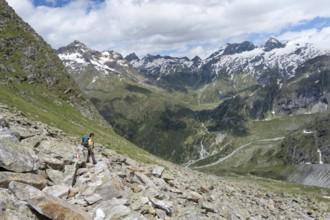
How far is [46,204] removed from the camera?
18.6 m

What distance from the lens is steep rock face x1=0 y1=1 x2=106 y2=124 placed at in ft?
561

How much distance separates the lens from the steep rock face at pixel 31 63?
171000 mm

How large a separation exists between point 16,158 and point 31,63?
550 ft

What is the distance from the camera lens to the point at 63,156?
27.6m

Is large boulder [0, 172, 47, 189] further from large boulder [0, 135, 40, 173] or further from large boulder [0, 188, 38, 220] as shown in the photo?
large boulder [0, 188, 38, 220]

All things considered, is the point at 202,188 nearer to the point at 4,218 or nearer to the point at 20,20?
the point at 4,218

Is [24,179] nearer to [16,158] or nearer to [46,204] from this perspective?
[16,158]

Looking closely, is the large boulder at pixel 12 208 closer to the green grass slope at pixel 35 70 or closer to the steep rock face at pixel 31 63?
the green grass slope at pixel 35 70

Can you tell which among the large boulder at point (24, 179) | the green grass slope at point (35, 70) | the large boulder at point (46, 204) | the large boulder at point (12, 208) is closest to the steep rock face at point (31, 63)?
the green grass slope at point (35, 70)

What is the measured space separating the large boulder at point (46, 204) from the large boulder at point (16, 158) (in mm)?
1921

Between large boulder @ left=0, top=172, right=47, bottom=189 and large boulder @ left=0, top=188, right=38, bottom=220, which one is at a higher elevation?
large boulder @ left=0, top=172, right=47, bottom=189

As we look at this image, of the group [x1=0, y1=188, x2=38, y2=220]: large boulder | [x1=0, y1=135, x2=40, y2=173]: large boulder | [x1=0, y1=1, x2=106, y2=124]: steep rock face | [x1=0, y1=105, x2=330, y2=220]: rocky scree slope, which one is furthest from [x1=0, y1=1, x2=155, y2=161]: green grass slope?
[x1=0, y1=188, x2=38, y2=220]: large boulder

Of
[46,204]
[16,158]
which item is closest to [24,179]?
[16,158]

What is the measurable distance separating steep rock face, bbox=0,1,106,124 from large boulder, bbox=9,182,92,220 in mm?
150077
